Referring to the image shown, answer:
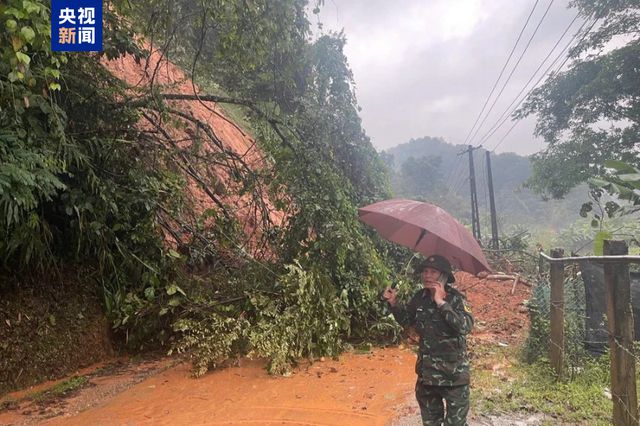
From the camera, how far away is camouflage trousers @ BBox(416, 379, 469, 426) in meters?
2.73

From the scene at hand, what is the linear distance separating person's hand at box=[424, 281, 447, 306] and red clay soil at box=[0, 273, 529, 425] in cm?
174

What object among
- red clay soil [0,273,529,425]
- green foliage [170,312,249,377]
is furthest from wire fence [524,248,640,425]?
green foliage [170,312,249,377]

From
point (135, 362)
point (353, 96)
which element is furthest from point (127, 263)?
point (353, 96)

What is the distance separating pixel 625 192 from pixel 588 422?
Result: 2.11m

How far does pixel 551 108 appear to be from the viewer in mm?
18594

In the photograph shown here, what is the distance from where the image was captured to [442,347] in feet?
9.03

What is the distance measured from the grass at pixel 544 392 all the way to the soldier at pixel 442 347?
136cm

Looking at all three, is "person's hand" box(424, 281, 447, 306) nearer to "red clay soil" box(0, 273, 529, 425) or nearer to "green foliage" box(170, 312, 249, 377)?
"red clay soil" box(0, 273, 529, 425)

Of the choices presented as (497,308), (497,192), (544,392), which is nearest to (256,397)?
(544,392)

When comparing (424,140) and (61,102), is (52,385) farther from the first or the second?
(424,140)

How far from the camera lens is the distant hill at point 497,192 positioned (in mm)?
50875

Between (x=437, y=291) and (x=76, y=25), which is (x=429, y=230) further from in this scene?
(x=76, y=25)

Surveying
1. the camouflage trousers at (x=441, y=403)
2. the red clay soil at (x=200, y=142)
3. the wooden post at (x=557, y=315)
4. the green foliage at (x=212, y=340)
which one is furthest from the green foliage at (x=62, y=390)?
the wooden post at (x=557, y=315)

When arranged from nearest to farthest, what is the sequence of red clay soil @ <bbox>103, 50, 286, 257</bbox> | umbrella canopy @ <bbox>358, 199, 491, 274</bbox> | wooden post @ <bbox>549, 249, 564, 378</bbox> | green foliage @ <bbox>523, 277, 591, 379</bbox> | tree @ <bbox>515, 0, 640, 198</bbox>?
1. umbrella canopy @ <bbox>358, 199, 491, 274</bbox>
2. wooden post @ <bbox>549, 249, 564, 378</bbox>
3. green foliage @ <bbox>523, 277, 591, 379</bbox>
4. red clay soil @ <bbox>103, 50, 286, 257</bbox>
5. tree @ <bbox>515, 0, 640, 198</bbox>
